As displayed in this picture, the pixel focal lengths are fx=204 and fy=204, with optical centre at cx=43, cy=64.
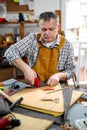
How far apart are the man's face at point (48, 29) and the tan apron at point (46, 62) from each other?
0.30 ft

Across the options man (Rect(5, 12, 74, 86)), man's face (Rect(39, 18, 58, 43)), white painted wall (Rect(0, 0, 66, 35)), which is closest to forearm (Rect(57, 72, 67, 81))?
man (Rect(5, 12, 74, 86))

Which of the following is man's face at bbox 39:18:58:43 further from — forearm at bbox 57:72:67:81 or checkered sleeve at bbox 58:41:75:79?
forearm at bbox 57:72:67:81

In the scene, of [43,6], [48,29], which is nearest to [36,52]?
[48,29]

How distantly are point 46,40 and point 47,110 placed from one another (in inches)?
30.1

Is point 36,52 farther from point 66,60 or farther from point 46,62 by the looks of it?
point 66,60

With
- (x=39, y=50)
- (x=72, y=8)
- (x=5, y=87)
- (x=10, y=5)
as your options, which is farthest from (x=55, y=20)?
(x=72, y=8)

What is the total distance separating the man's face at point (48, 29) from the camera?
60.7 inches

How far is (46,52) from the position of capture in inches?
65.4

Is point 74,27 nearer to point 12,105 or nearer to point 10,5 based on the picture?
point 10,5

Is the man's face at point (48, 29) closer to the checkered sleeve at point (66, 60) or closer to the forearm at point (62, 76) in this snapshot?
the checkered sleeve at point (66, 60)

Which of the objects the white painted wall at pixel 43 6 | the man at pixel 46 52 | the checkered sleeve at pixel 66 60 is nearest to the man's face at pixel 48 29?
the man at pixel 46 52

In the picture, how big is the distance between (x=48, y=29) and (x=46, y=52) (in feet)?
0.65

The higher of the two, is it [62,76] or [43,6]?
[43,6]

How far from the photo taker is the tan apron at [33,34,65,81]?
1.66 m
